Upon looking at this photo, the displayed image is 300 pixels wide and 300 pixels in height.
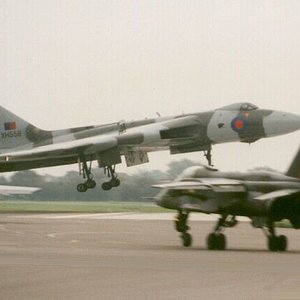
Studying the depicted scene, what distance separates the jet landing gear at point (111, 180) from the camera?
6126 cm

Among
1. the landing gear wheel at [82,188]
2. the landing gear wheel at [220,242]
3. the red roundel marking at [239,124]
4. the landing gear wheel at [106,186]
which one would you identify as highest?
the landing gear wheel at [220,242]

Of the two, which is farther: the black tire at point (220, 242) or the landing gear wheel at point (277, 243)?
the black tire at point (220, 242)

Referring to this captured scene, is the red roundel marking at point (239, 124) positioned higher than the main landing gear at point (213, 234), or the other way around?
the main landing gear at point (213, 234)

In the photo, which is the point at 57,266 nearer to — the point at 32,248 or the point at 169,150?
the point at 32,248

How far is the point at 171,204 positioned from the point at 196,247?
1.43 meters

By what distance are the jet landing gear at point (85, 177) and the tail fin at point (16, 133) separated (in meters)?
4.13

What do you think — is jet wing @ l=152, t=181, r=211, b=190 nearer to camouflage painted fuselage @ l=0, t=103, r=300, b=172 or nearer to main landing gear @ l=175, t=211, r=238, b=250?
main landing gear @ l=175, t=211, r=238, b=250

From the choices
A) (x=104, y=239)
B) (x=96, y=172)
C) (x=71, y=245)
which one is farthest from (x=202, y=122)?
(x=71, y=245)

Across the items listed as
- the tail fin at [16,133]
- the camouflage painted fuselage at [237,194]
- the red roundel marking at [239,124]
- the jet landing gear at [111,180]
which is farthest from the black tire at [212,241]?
the tail fin at [16,133]

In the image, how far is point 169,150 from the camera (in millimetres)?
60969

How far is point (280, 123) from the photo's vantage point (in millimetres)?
56312

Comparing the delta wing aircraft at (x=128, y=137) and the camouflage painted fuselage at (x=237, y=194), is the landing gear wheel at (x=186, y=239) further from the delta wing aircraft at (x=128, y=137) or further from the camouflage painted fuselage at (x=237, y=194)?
the delta wing aircraft at (x=128, y=137)

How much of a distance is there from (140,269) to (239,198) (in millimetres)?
7329

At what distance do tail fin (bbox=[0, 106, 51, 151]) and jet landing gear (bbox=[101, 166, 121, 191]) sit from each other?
5661 millimetres
